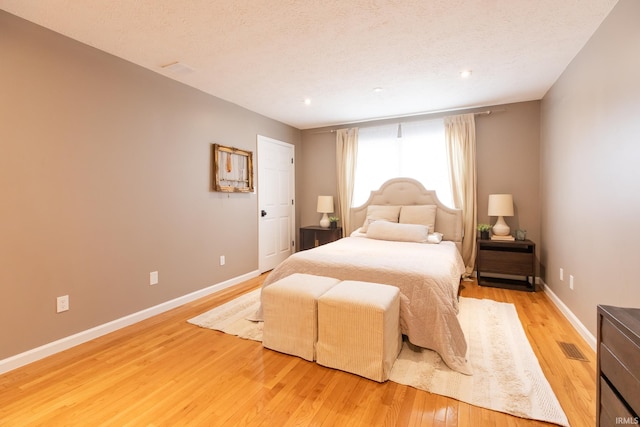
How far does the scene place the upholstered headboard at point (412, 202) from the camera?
408 centimetres

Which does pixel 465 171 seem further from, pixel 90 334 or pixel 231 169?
pixel 90 334

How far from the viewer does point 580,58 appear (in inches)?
101

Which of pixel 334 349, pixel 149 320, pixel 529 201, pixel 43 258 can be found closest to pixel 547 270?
pixel 529 201

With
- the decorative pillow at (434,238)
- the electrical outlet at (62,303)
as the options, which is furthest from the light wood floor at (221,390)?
the decorative pillow at (434,238)

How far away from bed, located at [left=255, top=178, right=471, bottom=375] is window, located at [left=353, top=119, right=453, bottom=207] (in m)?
0.22

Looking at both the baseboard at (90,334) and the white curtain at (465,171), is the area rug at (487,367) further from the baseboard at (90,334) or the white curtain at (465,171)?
the white curtain at (465,171)

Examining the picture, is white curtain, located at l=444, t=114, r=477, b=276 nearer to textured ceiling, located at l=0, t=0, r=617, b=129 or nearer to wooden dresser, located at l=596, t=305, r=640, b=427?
textured ceiling, located at l=0, t=0, r=617, b=129

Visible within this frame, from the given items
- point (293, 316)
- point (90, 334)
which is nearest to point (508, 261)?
point (293, 316)

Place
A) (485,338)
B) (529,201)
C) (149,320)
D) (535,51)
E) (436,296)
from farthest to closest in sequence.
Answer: (529,201), (149,320), (535,51), (485,338), (436,296)

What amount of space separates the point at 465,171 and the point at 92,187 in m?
4.36

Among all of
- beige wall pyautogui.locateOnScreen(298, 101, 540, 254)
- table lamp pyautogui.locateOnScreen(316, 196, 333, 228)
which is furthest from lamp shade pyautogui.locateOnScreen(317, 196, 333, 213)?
beige wall pyautogui.locateOnScreen(298, 101, 540, 254)

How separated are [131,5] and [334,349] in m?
2.68

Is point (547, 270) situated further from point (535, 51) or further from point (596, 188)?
point (535, 51)

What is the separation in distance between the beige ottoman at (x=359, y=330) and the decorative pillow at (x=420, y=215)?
6.98 feet
